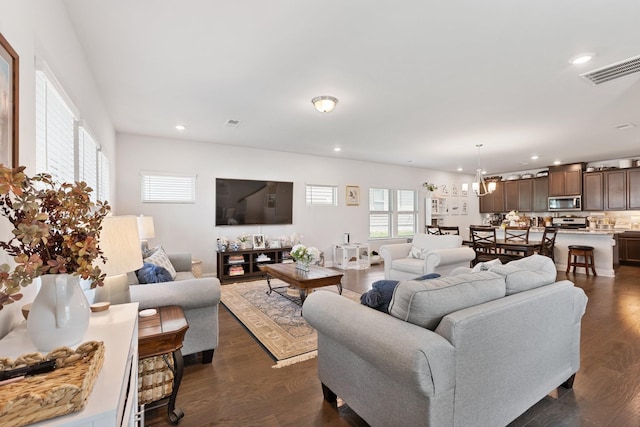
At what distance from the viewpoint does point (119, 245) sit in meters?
1.48

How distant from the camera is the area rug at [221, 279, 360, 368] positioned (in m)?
2.71

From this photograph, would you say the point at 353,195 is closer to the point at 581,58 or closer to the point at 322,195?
the point at 322,195

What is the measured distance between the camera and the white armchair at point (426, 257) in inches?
179

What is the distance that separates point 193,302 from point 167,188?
11.7 feet

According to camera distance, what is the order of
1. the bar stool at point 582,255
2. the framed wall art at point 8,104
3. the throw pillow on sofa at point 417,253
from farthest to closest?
the bar stool at point 582,255
the throw pillow on sofa at point 417,253
the framed wall art at point 8,104

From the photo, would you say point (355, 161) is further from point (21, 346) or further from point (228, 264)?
point (21, 346)

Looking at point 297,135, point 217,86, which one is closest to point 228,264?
point 297,135

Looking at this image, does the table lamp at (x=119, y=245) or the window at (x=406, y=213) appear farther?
the window at (x=406, y=213)

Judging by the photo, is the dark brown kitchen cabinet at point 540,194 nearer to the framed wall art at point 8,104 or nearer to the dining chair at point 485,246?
the dining chair at point 485,246

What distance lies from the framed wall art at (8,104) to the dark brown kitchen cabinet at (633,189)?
10116 millimetres

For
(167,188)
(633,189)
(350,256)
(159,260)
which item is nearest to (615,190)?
(633,189)

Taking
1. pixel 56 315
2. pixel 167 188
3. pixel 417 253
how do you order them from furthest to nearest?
pixel 167 188 → pixel 417 253 → pixel 56 315

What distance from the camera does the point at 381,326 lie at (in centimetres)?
149

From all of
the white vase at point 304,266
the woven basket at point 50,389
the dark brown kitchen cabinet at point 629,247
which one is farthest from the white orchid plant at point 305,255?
the dark brown kitchen cabinet at point 629,247
